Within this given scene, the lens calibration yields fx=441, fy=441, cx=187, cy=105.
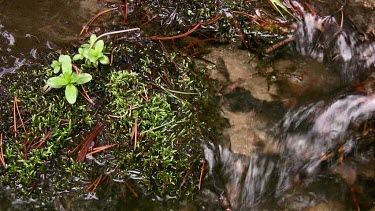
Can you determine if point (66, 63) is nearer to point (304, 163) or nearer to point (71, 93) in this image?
point (71, 93)

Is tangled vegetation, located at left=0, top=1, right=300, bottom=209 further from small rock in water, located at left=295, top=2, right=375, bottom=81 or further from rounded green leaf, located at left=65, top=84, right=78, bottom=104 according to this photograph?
small rock in water, located at left=295, top=2, right=375, bottom=81

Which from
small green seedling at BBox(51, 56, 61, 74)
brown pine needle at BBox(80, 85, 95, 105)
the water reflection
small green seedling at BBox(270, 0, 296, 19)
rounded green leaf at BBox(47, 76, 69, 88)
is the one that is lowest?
the water reflection

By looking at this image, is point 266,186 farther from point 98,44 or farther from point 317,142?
point 98,44

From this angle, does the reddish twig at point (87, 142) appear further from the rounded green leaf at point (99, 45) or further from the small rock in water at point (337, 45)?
the small rock in water at point (337, 45)

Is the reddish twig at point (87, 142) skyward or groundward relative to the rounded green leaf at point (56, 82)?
groundward

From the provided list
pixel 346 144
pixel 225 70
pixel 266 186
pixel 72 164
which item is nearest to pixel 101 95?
pixel 72 164

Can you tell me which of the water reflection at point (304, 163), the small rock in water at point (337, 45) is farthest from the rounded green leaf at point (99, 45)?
the small rock in water at point (337, 45)

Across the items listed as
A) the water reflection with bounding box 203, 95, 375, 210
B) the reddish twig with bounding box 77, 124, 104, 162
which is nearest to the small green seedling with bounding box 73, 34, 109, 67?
the reddish twig with bounding box 77, 124, 104, 162

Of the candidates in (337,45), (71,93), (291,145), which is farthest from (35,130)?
(337,45)

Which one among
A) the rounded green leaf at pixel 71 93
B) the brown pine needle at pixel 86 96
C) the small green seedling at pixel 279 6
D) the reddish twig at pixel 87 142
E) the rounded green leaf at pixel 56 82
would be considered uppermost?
the small green seedling at pixel 279 6
